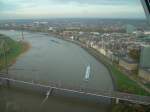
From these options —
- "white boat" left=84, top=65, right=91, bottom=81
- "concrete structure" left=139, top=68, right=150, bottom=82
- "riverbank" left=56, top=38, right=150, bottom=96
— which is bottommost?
"white boat" left=84, top=65, right=91, bottom=81

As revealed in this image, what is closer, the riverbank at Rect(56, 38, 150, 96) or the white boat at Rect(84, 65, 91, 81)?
the riverbank at Rect(56, 38, 150, 96)

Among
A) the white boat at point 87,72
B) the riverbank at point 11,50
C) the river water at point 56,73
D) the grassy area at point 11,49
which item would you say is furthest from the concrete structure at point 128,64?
the grassy area at point 11,49

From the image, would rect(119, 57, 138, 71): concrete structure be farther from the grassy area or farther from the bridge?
the grassy area

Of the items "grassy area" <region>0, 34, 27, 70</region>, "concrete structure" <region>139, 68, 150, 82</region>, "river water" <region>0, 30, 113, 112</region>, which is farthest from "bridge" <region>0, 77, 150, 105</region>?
"grassy area" <region>0, 34, 27, 70</region>

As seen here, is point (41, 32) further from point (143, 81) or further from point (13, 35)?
point (143, 81)

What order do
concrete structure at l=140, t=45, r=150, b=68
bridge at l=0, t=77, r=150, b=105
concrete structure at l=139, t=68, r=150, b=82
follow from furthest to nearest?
concrete structure at l=140, t=45, r=150, b=68 < concrete structure at l=139, t=68, r=150, b=82 < bridge at l=0, t=77, r=150, b=105

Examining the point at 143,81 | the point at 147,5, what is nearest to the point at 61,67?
the point at 143,81

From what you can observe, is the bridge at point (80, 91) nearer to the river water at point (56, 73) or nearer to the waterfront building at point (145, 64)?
the river water at point (56, 73)

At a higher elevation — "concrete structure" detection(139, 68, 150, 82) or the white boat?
"concrete structure" detection(139, 68, 150, 82)
